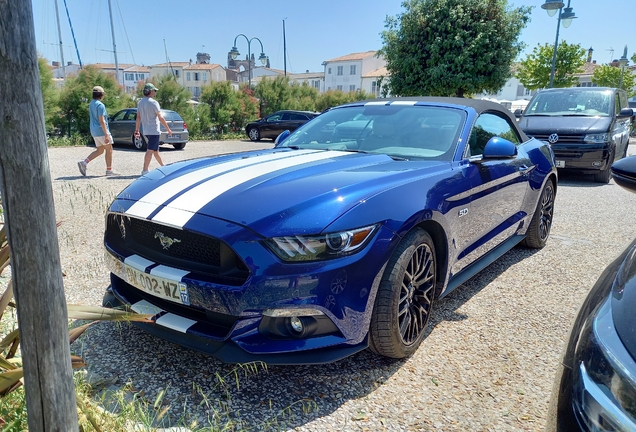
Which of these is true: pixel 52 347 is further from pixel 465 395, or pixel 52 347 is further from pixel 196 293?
pixel 465 395

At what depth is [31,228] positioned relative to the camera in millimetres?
1264

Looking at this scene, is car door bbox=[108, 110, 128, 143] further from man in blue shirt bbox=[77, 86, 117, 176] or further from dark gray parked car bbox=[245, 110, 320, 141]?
man in blue shirt bbox=[77, 86, 117, 176]

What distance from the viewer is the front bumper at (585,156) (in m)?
8.77

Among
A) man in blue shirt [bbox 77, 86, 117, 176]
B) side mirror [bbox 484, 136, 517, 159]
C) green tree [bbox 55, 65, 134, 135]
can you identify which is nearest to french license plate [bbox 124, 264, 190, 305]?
side mirror [bbox 484, 136, 517, 159]

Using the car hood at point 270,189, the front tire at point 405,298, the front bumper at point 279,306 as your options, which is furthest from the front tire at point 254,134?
the front bumper at point 279,306

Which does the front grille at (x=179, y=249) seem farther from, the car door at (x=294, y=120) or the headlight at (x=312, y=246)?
the car door at (x=294, y=120)

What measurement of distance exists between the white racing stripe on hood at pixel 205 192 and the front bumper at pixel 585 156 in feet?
25.6

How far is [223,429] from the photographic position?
6.48 feet

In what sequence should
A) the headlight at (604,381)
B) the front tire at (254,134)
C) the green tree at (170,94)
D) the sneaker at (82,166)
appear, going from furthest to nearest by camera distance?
the front tire at (254,134)
the green tree at (170,94)
the sneaker at (82,166)
the headlight at (604,381)

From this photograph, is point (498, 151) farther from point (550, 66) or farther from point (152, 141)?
point (550, 66)

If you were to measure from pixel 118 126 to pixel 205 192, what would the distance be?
47.5ft

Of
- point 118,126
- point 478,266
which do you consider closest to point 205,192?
point 478,266

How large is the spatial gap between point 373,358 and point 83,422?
5.02 feet

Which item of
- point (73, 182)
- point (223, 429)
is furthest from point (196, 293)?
point (73, 182)
